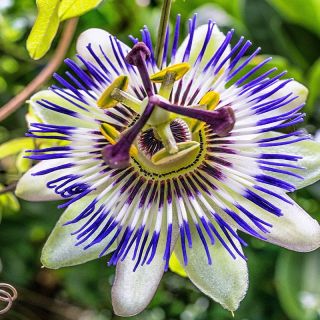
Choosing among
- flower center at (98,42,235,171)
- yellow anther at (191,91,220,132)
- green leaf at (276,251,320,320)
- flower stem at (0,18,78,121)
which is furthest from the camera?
green leaf at (276,251,320,320)

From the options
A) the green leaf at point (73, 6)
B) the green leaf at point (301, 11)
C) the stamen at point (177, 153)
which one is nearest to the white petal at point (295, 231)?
the stamen at point (177, 153)

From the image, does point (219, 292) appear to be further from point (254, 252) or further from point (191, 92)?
point (254, 252)

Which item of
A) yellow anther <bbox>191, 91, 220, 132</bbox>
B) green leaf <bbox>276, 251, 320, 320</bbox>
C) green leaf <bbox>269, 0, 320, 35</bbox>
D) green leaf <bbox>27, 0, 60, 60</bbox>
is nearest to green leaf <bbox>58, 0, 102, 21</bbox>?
green leaf <bbox>27, 0, 60, 60</bbox>

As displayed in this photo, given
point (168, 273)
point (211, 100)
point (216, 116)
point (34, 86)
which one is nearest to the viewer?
point (216, 116)

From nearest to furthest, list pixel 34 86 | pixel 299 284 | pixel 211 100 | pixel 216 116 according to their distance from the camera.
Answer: pixel 216 116
pixel 211 100
pixel 34 86
pixel 299 284

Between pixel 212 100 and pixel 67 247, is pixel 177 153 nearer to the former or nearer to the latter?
pixel 212 100

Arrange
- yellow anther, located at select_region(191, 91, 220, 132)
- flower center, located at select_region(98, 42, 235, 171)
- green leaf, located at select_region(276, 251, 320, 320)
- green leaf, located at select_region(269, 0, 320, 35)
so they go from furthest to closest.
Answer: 1. green leaf, located at select_region(269, 0, 320, 35)
2. green leaf, located at select_region(276, 251, 320, 320)
3. yellow anther, located at select_region(191, 91, 220, 132)
4. flower center, located at select_region(98, 42, 235, 171)

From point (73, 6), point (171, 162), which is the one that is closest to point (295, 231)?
point (171, 162)

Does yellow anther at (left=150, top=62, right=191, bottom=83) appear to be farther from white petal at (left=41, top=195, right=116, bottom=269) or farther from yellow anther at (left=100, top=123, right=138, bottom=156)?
white petal at (left=41, top=195, right=116, bottom=269)
